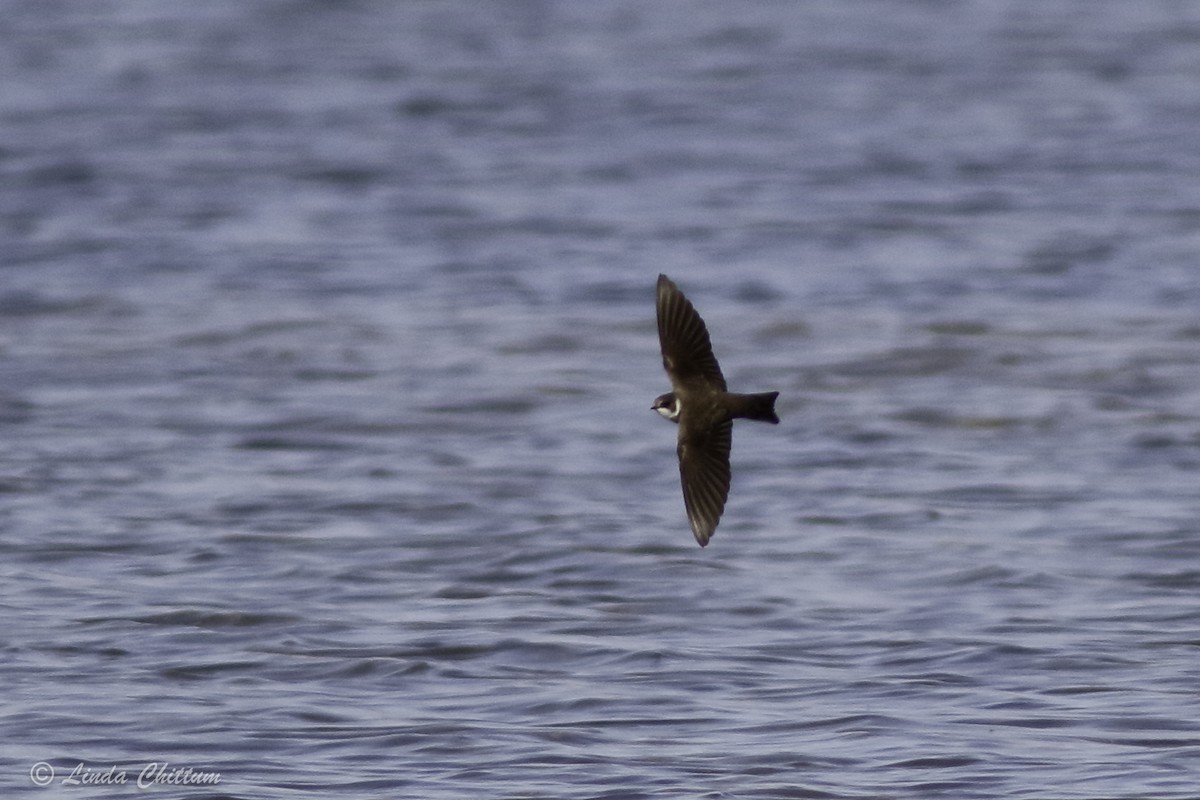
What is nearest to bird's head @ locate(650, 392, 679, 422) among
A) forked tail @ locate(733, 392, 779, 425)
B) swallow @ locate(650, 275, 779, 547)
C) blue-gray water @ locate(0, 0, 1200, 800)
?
swallow @ locate(650, 275, 779, 547)

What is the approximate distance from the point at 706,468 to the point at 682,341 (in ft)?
1.03

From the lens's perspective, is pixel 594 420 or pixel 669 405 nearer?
pixel 669 405

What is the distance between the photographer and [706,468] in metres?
5.52

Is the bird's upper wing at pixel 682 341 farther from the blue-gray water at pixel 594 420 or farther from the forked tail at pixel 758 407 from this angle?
the blue-gray water at pixel 594 420

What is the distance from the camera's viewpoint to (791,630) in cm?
667

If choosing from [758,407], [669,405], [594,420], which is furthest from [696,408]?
[594,420]

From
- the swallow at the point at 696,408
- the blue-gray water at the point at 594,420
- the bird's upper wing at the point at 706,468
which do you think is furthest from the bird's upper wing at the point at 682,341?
the blue-gray water at the point at 594,420

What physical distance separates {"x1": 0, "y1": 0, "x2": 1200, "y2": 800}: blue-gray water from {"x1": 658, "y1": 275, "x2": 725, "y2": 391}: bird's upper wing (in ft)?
2.94

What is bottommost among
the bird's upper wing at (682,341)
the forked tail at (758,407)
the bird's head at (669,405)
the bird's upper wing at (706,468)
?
the bird's upper wing at (706,468)

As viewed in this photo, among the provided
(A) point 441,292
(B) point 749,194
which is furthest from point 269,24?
(A) point 441,292

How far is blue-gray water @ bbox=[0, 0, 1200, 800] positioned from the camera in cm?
580

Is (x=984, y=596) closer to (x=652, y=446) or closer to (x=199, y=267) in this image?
(x=652, y=446)

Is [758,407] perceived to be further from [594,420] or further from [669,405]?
[594,420]

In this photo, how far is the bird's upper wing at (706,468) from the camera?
544 cm
